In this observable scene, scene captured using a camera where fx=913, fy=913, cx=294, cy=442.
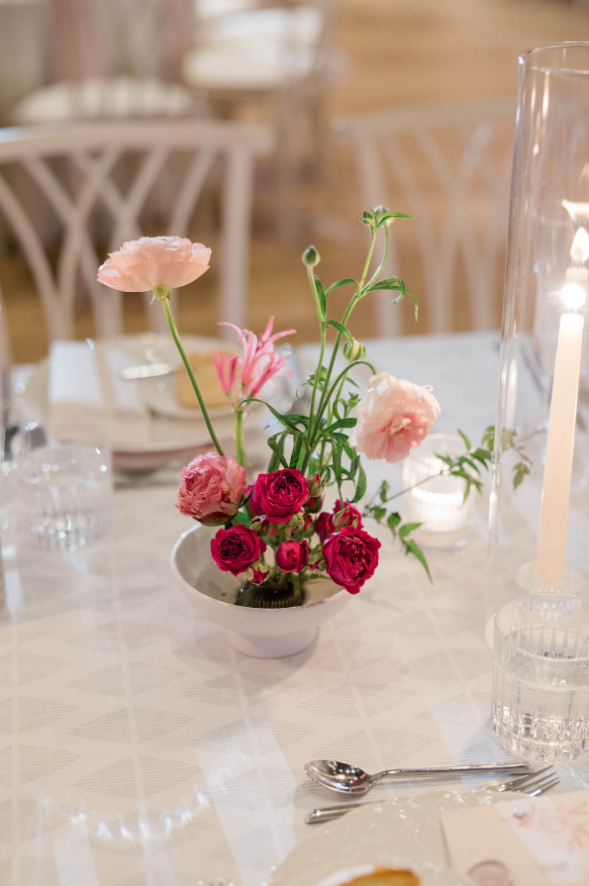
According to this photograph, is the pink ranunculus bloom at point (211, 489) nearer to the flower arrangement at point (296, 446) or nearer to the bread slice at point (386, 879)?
the flower arrangement at point (296, 446)

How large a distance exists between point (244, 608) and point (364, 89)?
5.29 meters

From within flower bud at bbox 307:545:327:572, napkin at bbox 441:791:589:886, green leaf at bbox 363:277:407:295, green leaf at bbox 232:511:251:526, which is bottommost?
napkin at bbox 441:791:589:886

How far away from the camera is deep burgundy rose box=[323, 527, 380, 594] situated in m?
0.60

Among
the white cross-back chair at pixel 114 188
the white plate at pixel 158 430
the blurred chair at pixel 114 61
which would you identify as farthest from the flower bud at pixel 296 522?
the blurred chair at pixel 114 61

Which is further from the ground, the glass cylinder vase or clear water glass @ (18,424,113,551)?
the glass cylinder vase

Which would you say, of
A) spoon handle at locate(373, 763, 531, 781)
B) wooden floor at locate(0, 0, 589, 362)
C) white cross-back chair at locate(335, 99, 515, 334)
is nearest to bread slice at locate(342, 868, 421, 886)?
spoon handle at locate(373, 763, 531, 781)

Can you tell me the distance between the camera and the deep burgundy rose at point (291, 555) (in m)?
0.61

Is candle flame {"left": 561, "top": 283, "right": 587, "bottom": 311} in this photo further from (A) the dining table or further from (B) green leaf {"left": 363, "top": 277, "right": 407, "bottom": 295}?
(A) the dining table

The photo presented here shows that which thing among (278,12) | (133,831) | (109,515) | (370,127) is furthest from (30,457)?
(278,12)

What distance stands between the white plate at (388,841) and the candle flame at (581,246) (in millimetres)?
371

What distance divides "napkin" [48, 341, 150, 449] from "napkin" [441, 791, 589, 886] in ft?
1.83

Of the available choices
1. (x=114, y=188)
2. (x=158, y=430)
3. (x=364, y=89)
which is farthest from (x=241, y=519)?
(x=364, y=89)

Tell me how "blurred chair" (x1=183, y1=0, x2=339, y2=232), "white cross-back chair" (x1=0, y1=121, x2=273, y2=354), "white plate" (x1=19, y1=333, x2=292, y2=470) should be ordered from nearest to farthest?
"white plate" (x1=19, y1=333, x2=292, y2=470) < "white cross-back chair" (x1=0, y1=121, x2=273, y2=354) < "blurred chair" (x1=183, y1=0, x2=339, y2=232)

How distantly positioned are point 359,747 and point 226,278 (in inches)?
43.0
